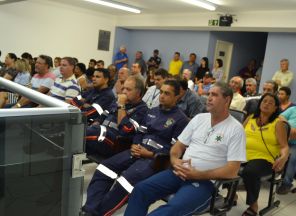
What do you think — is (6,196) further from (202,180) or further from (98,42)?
(98,42)

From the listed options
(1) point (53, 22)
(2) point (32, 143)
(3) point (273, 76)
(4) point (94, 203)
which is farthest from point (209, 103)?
(1) point (53, 22)

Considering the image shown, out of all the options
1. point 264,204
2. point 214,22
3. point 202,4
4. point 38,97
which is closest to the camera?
point 38,97

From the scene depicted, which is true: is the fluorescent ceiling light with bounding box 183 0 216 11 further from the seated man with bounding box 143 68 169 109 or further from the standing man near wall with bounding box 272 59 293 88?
the seated man with bounding box 143 68 169 109

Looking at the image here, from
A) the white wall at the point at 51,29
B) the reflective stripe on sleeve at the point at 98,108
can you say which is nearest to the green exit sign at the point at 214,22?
the white wall at the point at 51,29

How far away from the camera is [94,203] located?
94.9 inches

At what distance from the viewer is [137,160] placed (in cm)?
254

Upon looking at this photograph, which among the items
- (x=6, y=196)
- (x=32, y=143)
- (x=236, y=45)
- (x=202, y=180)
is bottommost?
(x=202, y=180)

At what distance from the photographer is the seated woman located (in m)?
2.62

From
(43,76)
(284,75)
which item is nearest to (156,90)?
(43,76)

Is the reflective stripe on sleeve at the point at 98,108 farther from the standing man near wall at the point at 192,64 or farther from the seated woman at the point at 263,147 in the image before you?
the standing man near wall at the point at 192,64

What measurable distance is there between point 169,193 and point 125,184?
0.34 metres

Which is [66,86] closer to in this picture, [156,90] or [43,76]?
[43,76]

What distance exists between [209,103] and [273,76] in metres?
6.23

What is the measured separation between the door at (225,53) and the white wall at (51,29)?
13.2 ft
